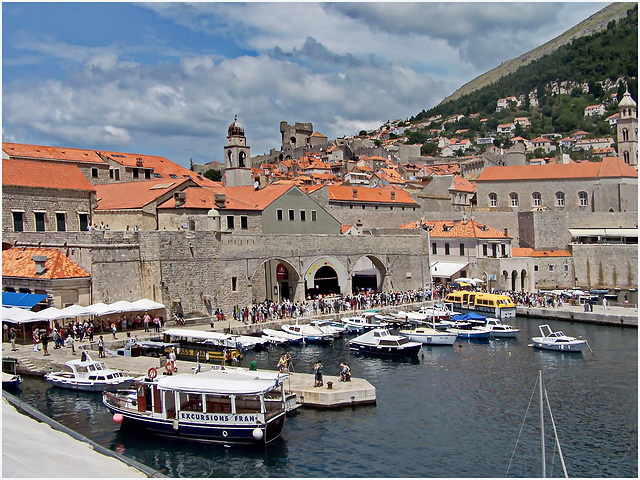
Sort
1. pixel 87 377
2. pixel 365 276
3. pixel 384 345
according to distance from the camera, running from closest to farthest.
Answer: pixel 87 377, pixel 384 345, pixel 365 276

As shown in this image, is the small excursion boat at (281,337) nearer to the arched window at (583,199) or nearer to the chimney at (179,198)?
the chimney at (179,198)

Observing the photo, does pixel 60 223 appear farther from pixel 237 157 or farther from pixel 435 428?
pixel 435 428

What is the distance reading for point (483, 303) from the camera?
37.8 m

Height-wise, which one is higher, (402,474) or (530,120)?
(530,120)

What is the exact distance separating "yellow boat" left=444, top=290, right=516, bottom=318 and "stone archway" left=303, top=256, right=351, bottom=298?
21.5ft

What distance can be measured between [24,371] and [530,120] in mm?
150190

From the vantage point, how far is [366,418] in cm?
1875

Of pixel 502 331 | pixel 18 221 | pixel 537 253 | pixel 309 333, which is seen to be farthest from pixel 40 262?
pixel 537 253

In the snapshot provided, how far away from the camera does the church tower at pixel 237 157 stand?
42.4 m

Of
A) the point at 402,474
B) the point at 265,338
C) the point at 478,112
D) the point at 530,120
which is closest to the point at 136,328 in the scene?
the point at 265,338

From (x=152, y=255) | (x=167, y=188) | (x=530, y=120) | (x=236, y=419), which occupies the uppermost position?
(x=530, y=120)

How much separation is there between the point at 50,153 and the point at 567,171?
43.8 m

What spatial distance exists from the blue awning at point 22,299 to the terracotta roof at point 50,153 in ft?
44.6

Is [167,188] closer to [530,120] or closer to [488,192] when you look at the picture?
[488,192]
